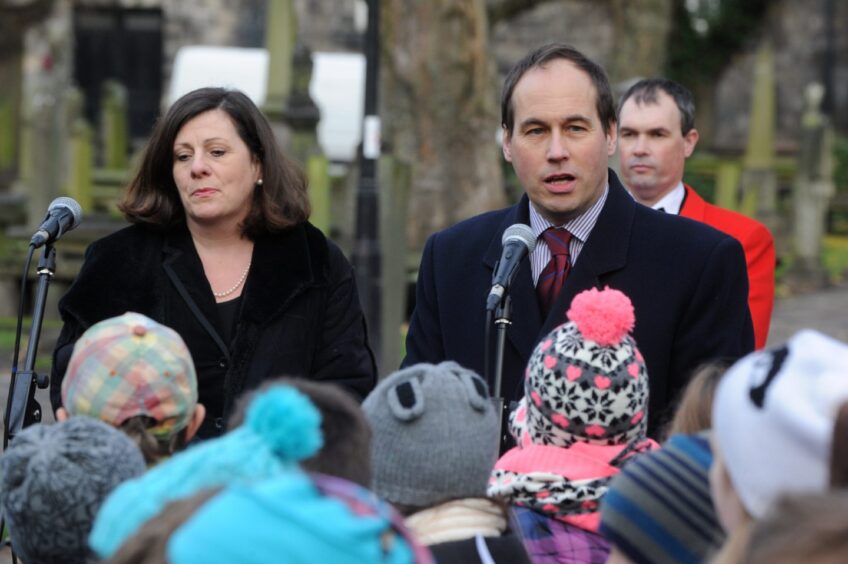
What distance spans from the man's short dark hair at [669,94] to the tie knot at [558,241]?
2069 millimetres

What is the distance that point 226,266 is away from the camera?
5.29 m

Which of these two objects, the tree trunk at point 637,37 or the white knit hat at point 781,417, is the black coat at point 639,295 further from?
the tree trunk at point 637,37

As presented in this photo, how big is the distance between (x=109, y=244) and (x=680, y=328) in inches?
73.0

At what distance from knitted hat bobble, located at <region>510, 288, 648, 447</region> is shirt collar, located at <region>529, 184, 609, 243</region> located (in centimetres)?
112

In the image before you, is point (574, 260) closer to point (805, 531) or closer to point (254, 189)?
point (254, 189)

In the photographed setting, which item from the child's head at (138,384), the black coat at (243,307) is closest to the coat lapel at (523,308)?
the black coat at (243,307)

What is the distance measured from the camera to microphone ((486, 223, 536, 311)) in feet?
14.0

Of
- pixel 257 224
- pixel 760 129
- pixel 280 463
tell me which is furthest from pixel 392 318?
pixel 280 463

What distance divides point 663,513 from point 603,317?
69cm

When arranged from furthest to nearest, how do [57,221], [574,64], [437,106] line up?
[437,106], [57,221], [574,64]

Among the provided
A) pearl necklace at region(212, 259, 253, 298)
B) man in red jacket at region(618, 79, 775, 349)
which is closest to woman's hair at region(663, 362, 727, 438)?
pearl necklace at region(212, 259, 253, 298)

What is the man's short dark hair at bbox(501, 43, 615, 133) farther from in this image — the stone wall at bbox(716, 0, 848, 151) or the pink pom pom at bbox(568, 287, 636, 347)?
A: the stone wall at bbox(716, 0, 848, 151)

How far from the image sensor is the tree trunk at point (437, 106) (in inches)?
609

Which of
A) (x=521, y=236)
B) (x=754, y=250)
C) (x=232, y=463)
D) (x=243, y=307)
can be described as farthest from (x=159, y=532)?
(x=754, y=250)
